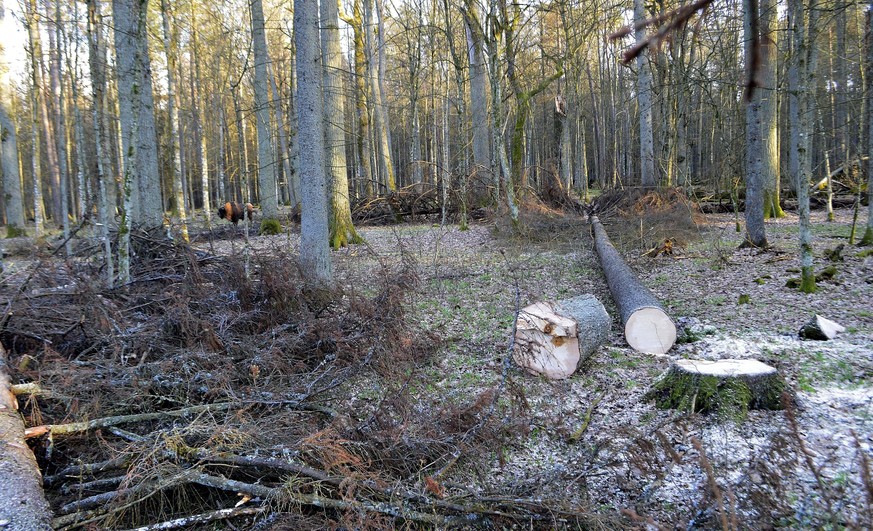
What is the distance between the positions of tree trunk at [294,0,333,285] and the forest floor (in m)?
0.52

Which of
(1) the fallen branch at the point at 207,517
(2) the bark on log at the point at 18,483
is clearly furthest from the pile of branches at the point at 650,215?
(2) the bark on log at the point at 18,483

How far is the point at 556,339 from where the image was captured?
5160 millimetres

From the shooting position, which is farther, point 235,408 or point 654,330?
point 654,330

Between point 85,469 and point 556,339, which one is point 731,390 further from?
point 85,469

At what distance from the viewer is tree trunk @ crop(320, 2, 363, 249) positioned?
1069cm

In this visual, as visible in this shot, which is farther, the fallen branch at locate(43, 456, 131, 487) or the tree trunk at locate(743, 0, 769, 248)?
the tree trunk at locate(743, 0, 769, 248)

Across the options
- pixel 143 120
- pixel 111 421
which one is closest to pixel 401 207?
pixel 143 120

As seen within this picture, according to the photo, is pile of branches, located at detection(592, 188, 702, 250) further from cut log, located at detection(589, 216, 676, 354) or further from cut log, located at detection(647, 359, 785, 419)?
cut log, located at detection(647, 359, 785, 419)

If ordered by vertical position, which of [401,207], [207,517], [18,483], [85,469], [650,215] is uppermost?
[401,207]

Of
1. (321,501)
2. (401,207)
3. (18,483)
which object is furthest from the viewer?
(401,207)

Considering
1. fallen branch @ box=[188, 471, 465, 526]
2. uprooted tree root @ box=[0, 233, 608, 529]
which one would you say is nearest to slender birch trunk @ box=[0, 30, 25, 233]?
uprooted tree root @ box=[0, 233, 608, 529]

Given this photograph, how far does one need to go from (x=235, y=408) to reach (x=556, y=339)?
3.01 meters

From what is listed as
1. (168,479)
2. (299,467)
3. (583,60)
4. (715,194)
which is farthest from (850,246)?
(583,60)

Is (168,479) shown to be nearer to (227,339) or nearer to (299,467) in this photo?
(299,467)
